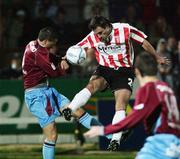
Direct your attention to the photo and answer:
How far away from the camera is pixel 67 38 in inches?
802

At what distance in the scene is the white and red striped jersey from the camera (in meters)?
13.2

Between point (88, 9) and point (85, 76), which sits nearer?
point (85, 76)

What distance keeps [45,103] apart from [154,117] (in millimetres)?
4455

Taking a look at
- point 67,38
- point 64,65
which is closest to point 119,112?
point 64,65

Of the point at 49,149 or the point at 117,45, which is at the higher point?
the point at 117,45

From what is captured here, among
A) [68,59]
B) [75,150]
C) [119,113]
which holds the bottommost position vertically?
[75,150]

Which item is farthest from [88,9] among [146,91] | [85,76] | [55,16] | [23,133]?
[146,91]

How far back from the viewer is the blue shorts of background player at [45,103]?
533 inches

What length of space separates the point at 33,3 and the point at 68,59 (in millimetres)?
8738

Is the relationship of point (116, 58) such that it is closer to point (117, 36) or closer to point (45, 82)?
point (117, 36)

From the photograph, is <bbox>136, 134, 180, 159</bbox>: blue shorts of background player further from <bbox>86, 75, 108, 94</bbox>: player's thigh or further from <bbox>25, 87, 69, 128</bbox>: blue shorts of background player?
<bbox>25, 87, 69, 128</bbox>: blue shorts of background player

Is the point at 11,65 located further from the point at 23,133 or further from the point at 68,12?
the point at 68,12

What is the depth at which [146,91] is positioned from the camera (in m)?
9.34

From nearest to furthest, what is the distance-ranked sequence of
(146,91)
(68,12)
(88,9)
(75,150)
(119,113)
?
(146,91), (119,113), (75,150), (88,9), (68,12)
